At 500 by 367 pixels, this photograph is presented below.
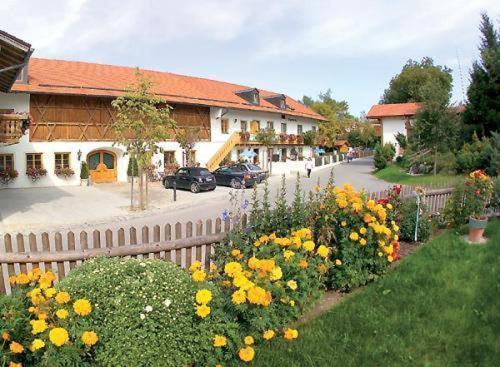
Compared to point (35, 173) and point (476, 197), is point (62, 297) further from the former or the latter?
point (35, 173)

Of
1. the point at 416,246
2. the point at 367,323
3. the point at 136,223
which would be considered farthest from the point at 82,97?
the point at 367,323

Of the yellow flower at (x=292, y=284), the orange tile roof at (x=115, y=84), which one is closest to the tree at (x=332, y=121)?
the orange tile roof at (x=115, y=84)

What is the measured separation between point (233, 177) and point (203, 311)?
70.2ft

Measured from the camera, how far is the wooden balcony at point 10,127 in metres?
14.0

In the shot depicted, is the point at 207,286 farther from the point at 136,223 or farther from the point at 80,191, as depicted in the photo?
the point at 80,191

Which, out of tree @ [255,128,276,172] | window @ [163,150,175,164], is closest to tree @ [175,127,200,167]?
window @ [163,150,175,164]

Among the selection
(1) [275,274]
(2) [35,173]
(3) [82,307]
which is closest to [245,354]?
(1) [275,274]

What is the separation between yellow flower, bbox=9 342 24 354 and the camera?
3115mm

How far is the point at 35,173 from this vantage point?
76.8 feet

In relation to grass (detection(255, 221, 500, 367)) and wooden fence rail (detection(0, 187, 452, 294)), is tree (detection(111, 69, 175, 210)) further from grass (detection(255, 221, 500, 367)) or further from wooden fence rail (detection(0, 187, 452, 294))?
grass (detection(255, 221, 500, 367))

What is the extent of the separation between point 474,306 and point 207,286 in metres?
3.49

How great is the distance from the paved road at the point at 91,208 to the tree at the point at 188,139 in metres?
6.90

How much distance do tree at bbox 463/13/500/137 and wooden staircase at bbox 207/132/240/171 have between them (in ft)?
56.2

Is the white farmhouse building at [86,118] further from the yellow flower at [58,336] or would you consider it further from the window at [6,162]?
the yellow flower at [58,336]
